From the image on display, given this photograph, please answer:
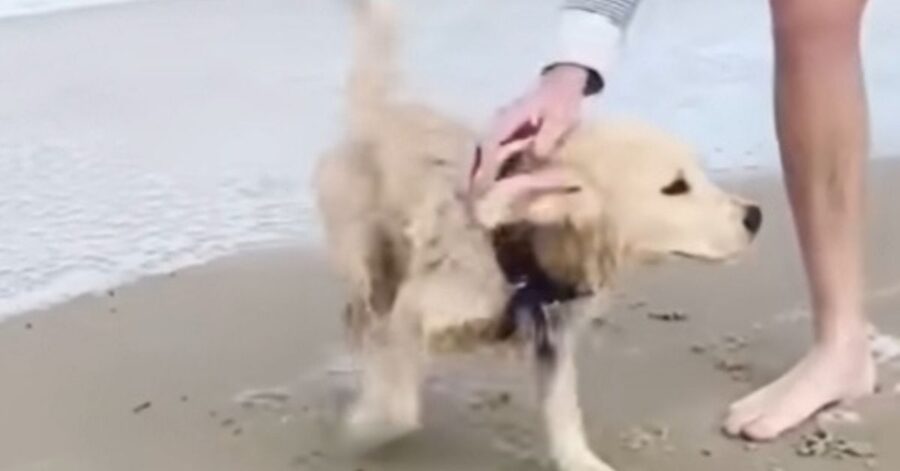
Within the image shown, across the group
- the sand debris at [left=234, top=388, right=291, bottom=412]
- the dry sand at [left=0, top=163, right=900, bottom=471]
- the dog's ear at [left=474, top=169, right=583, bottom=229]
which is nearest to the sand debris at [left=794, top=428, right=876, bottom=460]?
the dry sand at [left=0, top=163, right=900, bottom=471]

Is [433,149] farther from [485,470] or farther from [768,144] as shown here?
[768,144]

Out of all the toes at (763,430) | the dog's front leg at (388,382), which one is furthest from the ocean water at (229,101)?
the toes at (763,430)

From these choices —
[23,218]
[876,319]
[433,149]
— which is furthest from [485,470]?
[23,218]

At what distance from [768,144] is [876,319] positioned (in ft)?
2.88

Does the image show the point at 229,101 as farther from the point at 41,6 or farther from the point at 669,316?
the point at 669,316

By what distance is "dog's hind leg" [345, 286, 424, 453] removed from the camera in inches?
81.7

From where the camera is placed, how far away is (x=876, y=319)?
2.62 metres

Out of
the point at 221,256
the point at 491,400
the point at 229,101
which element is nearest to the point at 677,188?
the point at 491,400

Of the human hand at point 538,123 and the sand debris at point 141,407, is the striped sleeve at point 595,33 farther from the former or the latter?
the sand debris at point 141,407

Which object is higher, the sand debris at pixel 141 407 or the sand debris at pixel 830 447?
the sand debris at pixel 141 407

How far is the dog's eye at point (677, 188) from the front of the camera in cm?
202

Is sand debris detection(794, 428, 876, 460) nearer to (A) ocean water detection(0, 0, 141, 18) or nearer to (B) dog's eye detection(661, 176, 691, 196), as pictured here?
(B) dog's eye detection(661, 176, 691, 196)

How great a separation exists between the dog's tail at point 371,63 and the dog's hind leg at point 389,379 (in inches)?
7.8

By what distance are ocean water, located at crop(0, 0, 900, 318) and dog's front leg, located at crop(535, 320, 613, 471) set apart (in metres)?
0.33
